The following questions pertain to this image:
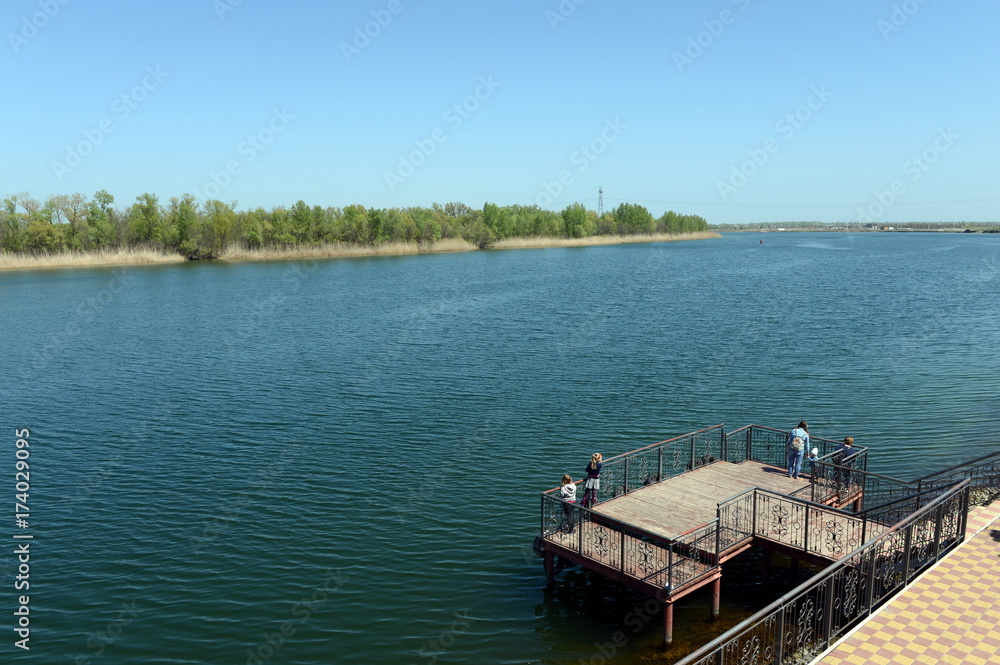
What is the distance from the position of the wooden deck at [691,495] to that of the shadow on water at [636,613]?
1605mm

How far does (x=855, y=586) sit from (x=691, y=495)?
5.64 meters

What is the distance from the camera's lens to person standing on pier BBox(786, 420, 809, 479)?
62.4 ft

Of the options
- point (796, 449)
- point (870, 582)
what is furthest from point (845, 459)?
→ point (870, 582)

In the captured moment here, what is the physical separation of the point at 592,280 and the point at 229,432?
6692cm

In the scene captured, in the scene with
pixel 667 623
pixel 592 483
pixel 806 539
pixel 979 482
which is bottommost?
pixel 667 623

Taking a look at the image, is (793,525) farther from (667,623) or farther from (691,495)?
(667,623)

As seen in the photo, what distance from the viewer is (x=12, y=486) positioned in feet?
73.3

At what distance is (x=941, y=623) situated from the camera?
1159 centimetres

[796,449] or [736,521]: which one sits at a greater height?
[796,449]

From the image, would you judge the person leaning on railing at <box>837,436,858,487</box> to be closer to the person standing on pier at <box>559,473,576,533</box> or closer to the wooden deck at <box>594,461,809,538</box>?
the wooden deck at <box>594,461,809,538</box>

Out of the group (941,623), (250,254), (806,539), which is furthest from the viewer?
(250,254)

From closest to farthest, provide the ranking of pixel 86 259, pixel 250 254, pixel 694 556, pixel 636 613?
pixel 694 556
pixel 636 613
pixel 86 259
pixel 250 254

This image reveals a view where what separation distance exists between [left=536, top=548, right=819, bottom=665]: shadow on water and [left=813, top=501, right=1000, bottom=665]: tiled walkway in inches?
141

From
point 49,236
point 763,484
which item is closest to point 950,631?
Answer: point 763,484
